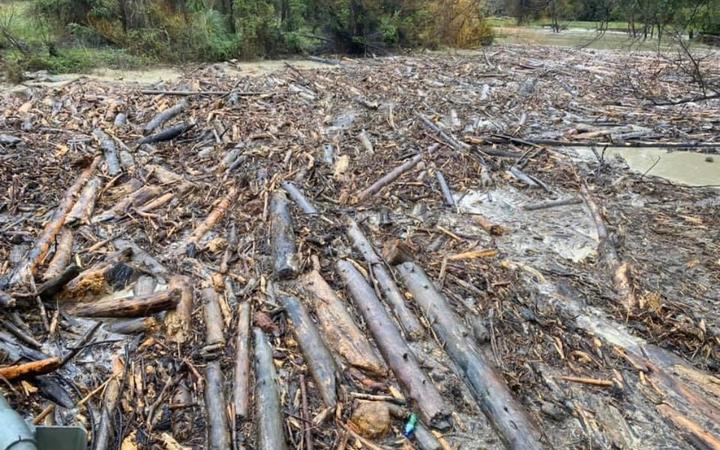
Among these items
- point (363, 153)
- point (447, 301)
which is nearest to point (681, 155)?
point (363, 153)

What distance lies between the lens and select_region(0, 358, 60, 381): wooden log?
263 cm

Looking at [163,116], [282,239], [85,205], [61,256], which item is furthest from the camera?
[163,116]

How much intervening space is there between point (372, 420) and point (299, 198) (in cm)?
292

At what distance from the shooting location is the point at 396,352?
305cm

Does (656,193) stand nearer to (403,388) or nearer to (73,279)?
(403,388)

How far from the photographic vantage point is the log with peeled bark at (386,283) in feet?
11.1

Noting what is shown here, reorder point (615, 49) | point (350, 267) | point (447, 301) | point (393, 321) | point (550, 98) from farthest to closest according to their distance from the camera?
point (615, 49) < point (550, 98) < point (350, 267) < point (447, 301) < point (393, 321)

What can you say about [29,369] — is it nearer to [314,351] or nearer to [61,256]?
[61,256]

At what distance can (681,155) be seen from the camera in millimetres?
7406

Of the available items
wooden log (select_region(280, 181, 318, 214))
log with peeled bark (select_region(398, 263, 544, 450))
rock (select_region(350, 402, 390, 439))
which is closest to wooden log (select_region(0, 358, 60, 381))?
rock (select_region(350, 402, 390, 439))

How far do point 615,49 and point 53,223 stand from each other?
2019 cm

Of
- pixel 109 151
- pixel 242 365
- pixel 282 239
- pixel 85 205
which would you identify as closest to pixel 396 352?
pixel 242 365

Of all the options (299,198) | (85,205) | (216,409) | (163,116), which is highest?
(163,116)

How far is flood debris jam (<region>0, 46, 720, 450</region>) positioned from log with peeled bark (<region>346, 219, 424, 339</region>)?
0.8 inches
